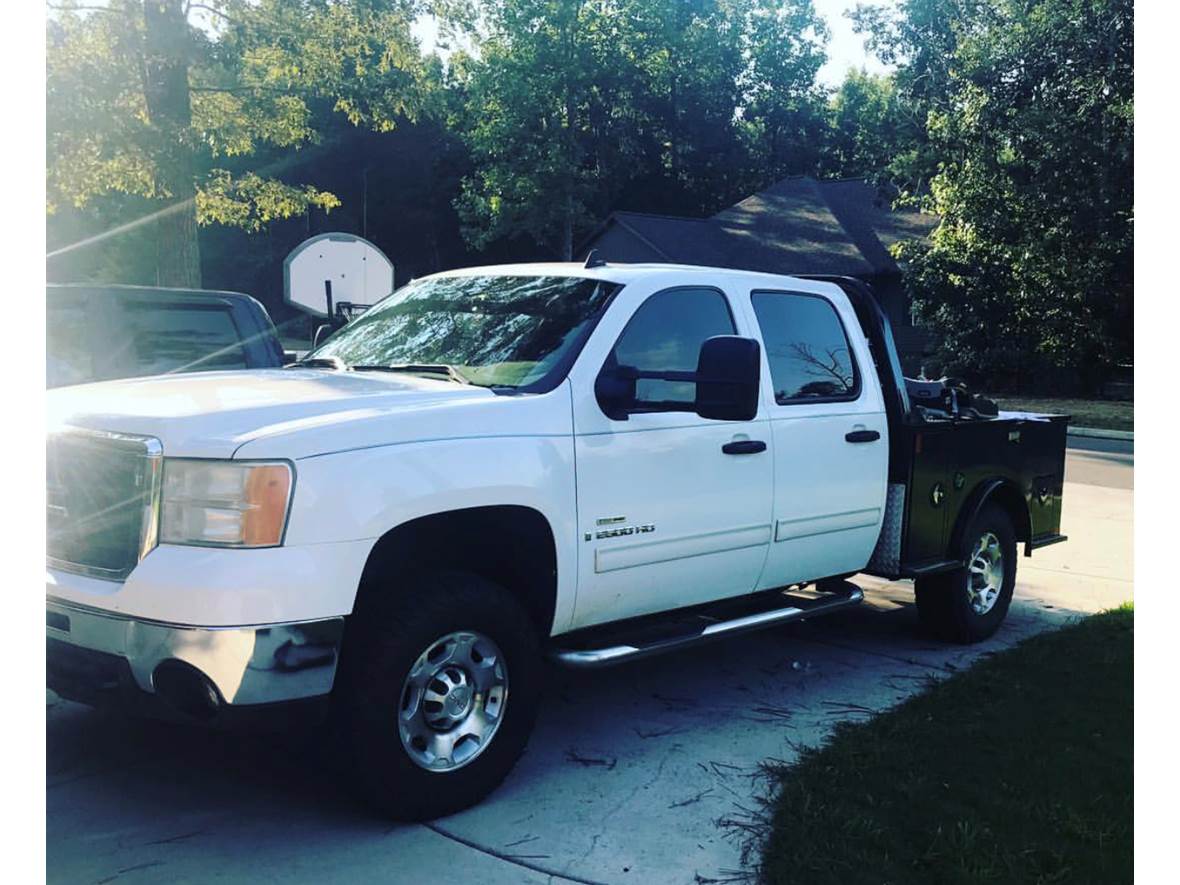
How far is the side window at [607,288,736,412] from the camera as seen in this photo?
512 centimetres

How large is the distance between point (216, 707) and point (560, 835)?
127 centimetres

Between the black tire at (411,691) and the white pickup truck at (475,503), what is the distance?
0.03 feet

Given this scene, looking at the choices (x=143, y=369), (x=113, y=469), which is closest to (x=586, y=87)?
(x=143, y=369)

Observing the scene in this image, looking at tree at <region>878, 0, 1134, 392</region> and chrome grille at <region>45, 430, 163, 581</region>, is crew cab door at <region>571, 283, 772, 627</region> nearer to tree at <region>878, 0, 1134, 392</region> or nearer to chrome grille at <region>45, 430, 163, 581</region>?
chrome grille at <region>45, 430, 163, 581</region>

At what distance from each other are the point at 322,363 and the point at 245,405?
1419 mm

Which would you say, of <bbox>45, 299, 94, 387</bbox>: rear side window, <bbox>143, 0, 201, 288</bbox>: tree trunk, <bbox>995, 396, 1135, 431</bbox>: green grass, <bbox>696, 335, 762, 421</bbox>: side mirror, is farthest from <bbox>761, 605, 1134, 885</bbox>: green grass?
<bbox>995, 396, 1135, 431</bbox>: green grass

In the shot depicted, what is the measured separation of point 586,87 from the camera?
52.1m

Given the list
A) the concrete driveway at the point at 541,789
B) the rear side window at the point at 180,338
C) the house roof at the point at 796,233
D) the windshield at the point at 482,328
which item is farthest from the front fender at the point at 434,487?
the house roof at the point at 796,233

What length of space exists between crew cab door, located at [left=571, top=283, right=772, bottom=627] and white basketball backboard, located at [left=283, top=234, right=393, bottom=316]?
29.2 ft

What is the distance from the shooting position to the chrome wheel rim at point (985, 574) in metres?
7.04

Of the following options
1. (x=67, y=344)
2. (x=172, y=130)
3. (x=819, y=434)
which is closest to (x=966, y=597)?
(x=819, y=434)

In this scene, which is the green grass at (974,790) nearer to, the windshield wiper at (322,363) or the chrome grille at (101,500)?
the chrome grille at (101,500)

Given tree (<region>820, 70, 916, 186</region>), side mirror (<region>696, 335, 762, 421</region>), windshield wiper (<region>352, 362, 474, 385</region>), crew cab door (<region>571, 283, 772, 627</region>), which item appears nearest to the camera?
side mirror (<region>696, 335, 762, 421</region>)

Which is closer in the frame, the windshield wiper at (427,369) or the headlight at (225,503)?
the headlight at (225,503)
